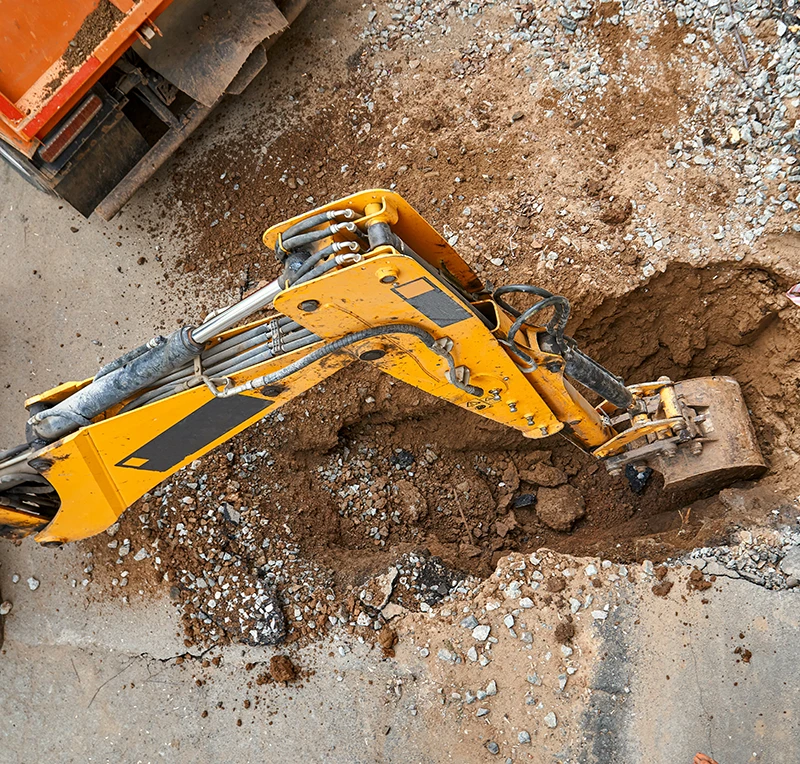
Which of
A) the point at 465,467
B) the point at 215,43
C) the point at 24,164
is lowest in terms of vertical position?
the point at 465,467

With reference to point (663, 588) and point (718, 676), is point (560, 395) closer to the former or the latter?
point (663, 588)

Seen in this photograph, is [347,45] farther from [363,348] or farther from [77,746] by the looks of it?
[77,746]

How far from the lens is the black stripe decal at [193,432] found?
13.4ft

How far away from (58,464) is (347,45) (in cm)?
442

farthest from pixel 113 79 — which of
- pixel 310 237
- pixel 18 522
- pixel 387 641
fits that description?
pixel 387 641

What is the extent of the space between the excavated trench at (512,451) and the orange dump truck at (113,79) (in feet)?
8.11

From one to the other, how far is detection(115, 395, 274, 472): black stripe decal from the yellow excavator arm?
0.4 inches

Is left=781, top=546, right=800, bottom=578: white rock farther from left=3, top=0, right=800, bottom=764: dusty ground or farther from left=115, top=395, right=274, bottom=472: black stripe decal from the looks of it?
left=115, top=395, right=274, bottom=472: black stripe decal

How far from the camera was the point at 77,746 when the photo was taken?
521cm

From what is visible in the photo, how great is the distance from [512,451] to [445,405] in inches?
29.1

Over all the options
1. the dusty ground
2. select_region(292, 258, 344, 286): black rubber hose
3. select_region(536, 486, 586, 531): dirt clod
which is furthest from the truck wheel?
select_region(536, 486, 586, 531): dirt clod

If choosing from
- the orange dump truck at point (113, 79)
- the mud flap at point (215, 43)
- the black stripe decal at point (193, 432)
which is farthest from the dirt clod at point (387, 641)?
the mud flap at point (215, 43)

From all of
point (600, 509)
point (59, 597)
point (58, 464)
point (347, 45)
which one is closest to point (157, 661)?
point (59, 597)

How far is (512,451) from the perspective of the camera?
6305 mm
